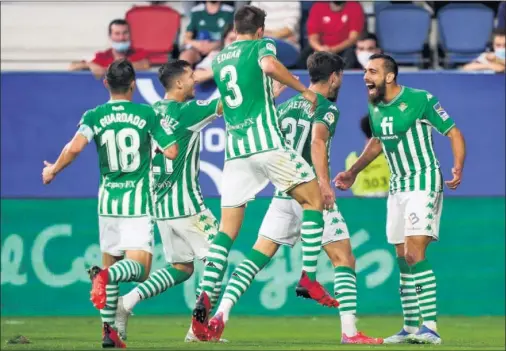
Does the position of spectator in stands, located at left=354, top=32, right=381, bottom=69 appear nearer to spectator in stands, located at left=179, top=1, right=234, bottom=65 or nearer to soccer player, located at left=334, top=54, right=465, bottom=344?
spectator in stands, located at left=179, top=1, right=234, bottom=65

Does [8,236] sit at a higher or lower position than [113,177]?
lower

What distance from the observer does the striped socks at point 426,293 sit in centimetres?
1159

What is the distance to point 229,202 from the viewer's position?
10.9 meters

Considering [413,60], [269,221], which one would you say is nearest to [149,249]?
[269,221]

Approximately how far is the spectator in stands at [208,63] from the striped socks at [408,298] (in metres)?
5.17

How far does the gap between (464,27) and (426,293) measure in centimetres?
726

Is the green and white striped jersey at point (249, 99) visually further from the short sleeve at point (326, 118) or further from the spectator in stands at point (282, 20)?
the spectator in stands at point (282, 20)

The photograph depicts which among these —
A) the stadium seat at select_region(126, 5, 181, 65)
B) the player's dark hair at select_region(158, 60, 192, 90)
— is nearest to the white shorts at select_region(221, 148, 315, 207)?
the player's dark hair at select_region(158, 60, 192, 90)

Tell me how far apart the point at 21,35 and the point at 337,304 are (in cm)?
906

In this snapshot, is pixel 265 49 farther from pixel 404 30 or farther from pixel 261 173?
pixel 404 30

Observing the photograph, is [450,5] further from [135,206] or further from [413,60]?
[135,206]

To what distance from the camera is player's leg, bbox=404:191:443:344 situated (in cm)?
1159

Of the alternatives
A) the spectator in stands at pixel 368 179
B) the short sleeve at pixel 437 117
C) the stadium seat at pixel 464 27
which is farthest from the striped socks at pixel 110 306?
the stadium seat at pixel 464 27

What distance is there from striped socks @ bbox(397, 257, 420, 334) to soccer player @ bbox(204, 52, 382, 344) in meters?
0.55
